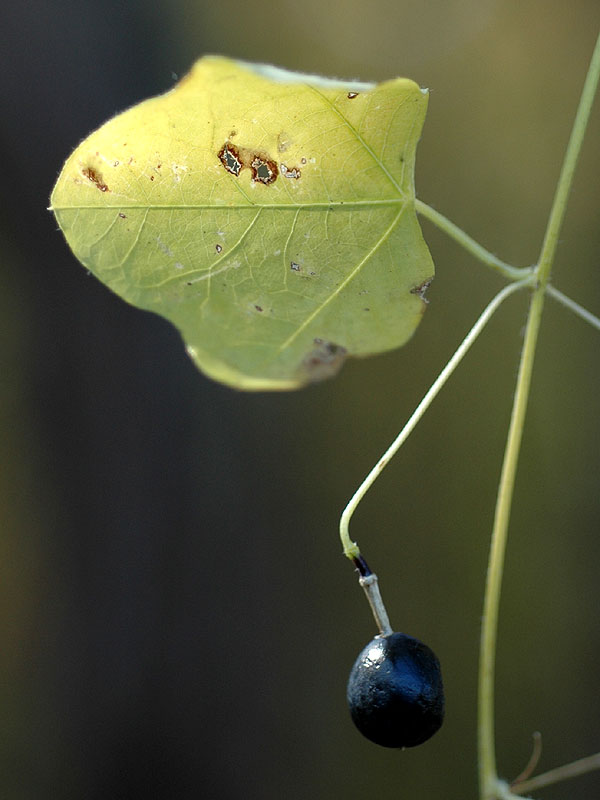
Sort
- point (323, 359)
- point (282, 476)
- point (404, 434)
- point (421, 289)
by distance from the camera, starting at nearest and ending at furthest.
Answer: point (404, 434)
point (421, 289)
point (323, 359)
point (282, 476)

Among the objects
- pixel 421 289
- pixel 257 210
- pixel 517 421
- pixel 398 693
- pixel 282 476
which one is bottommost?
pixel 282 476

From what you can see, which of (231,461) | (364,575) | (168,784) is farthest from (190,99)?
(168,784)

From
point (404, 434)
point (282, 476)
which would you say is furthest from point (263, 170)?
point (282, 476)

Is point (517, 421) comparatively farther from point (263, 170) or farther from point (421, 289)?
point (263, 170)

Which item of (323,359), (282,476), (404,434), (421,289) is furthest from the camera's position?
(282,476)

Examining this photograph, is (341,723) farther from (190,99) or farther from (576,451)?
(190,99)

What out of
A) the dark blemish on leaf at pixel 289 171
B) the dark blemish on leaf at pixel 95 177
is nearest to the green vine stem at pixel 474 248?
the dark blemish on leaf at pixel 289 171
